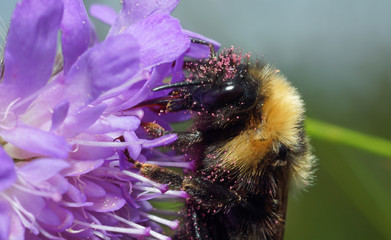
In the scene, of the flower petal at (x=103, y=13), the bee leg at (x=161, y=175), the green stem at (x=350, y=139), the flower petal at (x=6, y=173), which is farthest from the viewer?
the green stem at (x=350, y=139)

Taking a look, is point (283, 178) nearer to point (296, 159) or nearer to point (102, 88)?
point (296, 159)

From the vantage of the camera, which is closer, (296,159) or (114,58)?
(114,58)

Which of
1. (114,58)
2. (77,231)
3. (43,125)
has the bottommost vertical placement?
(77,231)

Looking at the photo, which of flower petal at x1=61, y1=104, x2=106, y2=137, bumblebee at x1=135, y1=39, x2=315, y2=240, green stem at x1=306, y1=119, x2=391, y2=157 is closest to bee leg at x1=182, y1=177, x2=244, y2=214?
bumblebee at x1=135, y1=39, x2=315, y2=240

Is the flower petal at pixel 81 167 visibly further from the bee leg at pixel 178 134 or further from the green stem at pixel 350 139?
the green stem at pixel 350 139

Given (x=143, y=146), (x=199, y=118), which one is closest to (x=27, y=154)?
(x=143, y=146)

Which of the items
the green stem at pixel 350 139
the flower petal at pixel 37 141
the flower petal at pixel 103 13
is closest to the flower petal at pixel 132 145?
the flower petal at pixel 37 141

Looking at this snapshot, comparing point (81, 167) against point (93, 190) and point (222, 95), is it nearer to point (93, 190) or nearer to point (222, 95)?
point (93, 190)

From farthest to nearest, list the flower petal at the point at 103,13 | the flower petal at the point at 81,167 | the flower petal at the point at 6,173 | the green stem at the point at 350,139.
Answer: the green stem at the point at 350,139 < the flower petal at the point at 103,13 < the flower petal at the point at 81,167 < the flower petal at the point at 6,173
